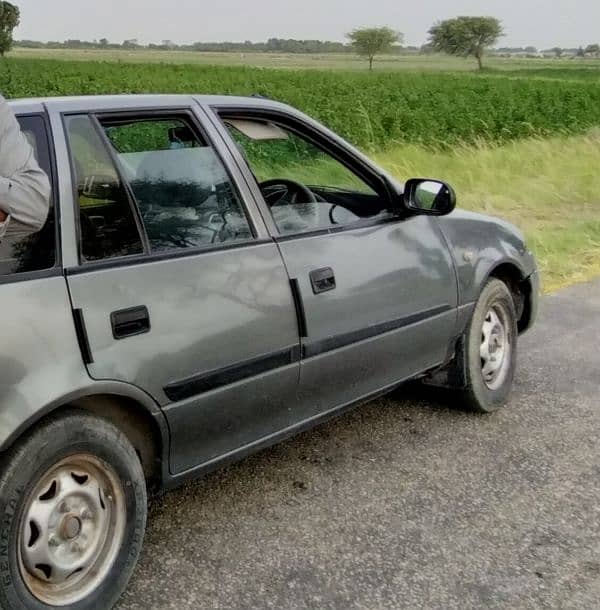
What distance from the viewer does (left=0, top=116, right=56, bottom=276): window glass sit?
110 inches

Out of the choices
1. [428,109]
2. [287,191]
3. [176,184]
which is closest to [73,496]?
[176,184]

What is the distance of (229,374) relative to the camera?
3.32 metres

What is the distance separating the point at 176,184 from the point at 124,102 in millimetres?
348

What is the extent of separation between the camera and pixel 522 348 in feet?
20.3

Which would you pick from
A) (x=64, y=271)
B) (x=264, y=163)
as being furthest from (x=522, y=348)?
(x=64, y=271)

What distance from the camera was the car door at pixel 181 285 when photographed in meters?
2.99

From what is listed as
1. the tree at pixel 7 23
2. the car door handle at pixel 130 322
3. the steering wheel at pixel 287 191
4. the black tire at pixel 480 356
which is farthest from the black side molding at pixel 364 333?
the tree at pixel 7 23

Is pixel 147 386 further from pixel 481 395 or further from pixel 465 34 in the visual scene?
pixel 465 34

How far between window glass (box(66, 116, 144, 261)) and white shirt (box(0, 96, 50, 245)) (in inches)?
8.4

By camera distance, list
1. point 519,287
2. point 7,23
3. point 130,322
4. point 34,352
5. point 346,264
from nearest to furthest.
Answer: point 34,352, point 130,322, point 346,264, point 519,287, point 7,23

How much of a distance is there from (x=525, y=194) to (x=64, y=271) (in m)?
11.3

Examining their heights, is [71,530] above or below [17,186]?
below

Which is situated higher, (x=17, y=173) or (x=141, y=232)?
(x=17, y=173)

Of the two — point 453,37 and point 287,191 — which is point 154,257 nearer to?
point 287,191
